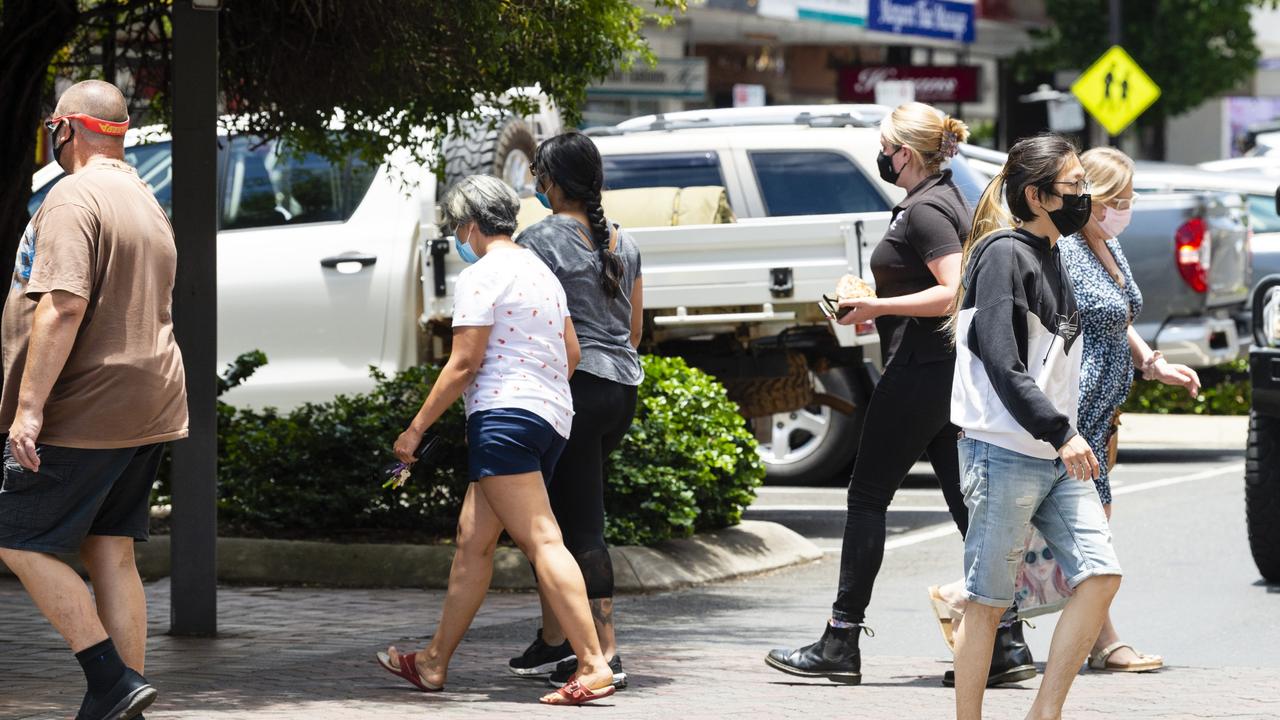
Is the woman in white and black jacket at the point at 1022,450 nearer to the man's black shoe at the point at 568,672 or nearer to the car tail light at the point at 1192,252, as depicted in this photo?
the man's black shoe at the point at 568,672

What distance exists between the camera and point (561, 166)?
5977 millimetres

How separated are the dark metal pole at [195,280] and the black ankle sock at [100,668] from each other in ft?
5.58

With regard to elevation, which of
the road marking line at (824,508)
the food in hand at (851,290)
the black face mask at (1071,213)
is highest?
the black face mask at (1071,213)

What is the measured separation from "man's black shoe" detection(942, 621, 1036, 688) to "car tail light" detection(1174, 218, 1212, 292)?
6651 mm

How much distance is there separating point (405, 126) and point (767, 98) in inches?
901

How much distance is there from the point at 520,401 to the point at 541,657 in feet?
3.10

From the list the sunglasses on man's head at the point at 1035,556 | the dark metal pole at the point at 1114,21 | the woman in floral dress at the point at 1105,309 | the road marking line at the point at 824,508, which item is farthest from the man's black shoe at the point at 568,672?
the dark metal pole at the point at 1114,21

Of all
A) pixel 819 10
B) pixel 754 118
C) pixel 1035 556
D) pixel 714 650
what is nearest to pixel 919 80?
pixel 819 10

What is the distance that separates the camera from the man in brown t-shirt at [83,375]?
4.93 meters

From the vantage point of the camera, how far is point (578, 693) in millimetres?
5707

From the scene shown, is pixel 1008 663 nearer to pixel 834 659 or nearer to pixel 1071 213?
pixel 834 659


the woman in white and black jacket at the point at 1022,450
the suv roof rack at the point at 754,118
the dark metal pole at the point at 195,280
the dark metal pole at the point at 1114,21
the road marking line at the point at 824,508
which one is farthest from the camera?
the dark metal pole at the point at 1114,21

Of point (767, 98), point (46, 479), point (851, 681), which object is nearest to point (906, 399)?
point (851, 681)

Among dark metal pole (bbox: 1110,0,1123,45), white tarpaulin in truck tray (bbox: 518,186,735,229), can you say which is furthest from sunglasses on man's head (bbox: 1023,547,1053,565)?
dark metal pole (bbox: 1110,0,1123,45)
